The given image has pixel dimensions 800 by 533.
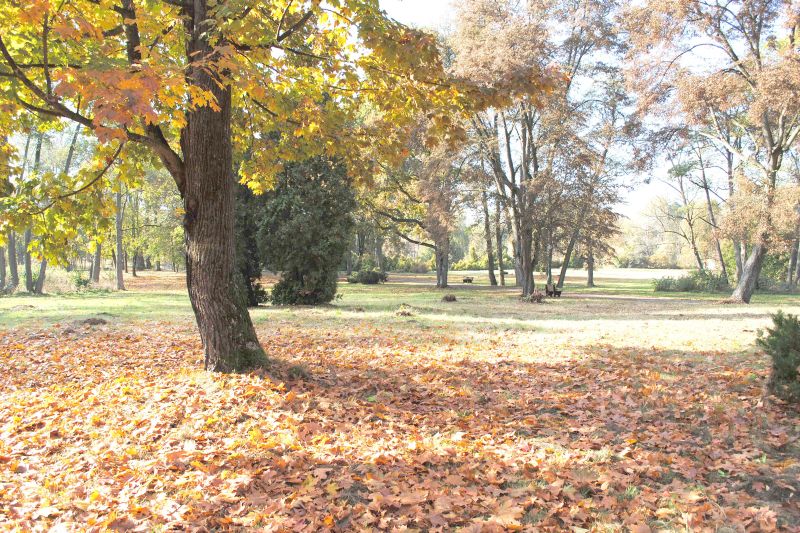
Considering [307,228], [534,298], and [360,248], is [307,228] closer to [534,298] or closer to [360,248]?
[534,298]

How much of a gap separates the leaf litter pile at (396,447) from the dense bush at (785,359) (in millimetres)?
177

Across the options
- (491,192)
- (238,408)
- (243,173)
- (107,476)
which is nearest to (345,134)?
(243,173)

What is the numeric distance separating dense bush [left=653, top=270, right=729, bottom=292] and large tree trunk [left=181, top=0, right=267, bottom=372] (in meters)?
32.2

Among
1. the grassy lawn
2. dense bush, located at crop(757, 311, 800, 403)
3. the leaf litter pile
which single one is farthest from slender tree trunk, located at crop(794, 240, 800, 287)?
dense bush, located at crop(757, 311, 800, 403)

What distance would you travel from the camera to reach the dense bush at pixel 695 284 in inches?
1219

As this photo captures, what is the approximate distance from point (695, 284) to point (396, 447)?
34.0 m

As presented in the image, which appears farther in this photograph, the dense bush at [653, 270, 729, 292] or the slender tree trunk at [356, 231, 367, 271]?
the slender tree trunk at [356, 231, 367, 271]

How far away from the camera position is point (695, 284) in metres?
31.9

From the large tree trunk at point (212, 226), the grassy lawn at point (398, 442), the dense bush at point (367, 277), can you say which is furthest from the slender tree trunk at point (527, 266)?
the large tree trunk at point (212, 226)

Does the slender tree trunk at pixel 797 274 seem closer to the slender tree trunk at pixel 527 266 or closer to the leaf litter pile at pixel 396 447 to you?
the slender tree trunk at pixel 527 266

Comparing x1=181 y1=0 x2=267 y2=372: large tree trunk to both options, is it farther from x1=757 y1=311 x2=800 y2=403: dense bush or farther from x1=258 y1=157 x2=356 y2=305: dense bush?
x1=258 y1=157 x2=356 y2=305: dense bush

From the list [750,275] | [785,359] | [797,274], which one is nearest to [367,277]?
[750,275]

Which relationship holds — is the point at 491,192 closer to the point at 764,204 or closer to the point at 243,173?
the point at 764,204

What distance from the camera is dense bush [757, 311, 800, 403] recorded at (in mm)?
4457
